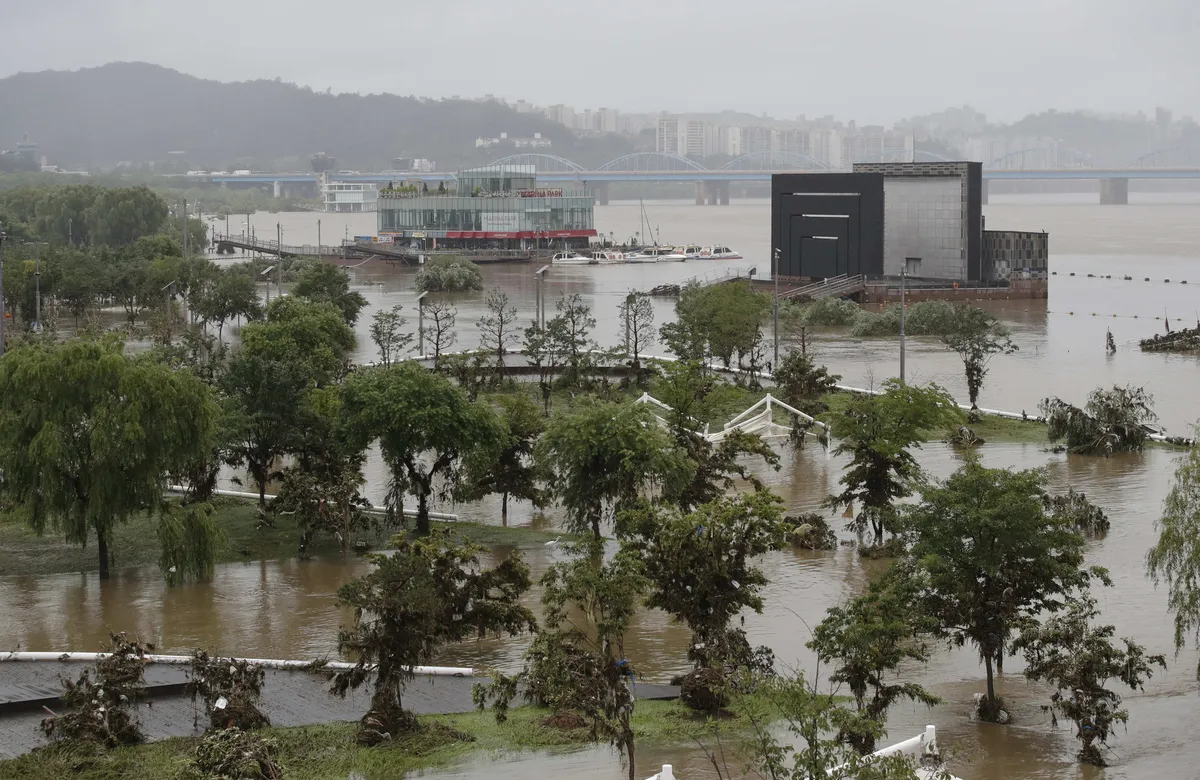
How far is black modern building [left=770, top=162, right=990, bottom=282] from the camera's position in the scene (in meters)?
61.3

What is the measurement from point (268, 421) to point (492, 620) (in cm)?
894

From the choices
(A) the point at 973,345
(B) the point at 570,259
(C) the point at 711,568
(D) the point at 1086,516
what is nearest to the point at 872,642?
(C) the point at 711,568

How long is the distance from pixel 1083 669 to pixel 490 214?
83.1m

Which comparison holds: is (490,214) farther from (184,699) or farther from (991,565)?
(991,565)

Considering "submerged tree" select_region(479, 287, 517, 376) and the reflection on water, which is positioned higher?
"submerged tree" select_region(479, 287, 517, 376)

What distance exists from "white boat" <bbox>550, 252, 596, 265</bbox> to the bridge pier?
93.8m

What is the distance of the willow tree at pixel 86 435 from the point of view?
1947 cm

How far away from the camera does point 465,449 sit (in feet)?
71.5

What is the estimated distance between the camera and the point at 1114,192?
170 m

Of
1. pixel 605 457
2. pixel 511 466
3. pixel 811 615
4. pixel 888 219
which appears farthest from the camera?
pixel 888 219

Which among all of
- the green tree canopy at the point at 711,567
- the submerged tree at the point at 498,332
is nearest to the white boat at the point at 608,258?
the submerged tree at the point at 498,332

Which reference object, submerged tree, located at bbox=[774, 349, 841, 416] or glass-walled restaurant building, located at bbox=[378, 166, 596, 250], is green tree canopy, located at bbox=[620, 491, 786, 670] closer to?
submerged tree, located at bbox=[774, 349, 841, 416]

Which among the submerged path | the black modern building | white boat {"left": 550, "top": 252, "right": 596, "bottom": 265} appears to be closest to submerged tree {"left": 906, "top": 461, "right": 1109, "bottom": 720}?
the submerged path

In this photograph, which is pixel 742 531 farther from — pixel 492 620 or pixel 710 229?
pixel 710 229
